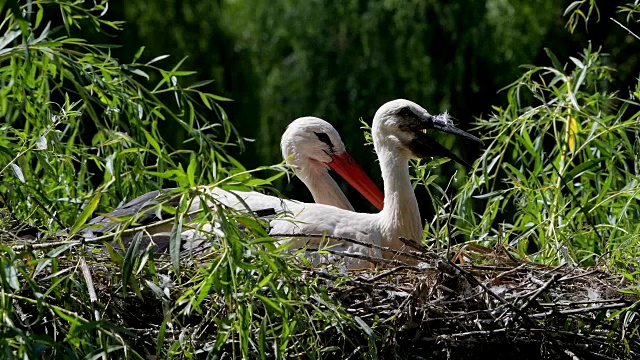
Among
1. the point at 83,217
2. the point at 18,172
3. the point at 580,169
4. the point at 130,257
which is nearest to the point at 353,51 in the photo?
the point at 580,169

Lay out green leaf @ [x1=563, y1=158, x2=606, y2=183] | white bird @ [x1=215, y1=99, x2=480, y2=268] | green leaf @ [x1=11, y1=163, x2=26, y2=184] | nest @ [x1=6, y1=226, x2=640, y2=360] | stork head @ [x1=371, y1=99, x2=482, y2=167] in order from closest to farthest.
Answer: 1. nest @ [x1=6, y1=226, x2=640, y2=360]
2. green leaf @ [x1=11, y1=163, x2=26, y2=184]
3. green leaf @ [x1=563, y1=158, x2=606, y2=183]
4. white bird @ [x1=215, y1=99, x2=480, y2=268]
5. stork head @ [x1=371, y1=99, x2=482, y2=167]

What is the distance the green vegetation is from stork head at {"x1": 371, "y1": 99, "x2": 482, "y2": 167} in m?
0.11

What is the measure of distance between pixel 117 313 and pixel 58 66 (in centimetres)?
56

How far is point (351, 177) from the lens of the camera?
4.31m

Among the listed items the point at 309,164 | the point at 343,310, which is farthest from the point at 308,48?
the point at 343,310

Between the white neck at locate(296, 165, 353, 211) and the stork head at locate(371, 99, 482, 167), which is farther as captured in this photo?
the white neck at locate(296, 165, 353, 211)

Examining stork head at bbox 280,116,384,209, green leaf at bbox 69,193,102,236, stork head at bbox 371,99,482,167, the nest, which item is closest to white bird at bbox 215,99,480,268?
stork head at bbox 371,99,482,167

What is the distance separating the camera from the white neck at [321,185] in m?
4.32

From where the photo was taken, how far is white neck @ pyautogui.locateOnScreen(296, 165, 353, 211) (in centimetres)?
432

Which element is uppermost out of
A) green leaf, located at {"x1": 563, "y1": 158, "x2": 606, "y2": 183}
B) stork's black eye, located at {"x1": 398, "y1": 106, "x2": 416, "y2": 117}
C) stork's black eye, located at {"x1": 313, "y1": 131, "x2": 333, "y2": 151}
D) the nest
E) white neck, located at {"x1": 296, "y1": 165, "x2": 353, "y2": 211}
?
stork's black eye, located at {"x1": 398, "y1": 106, "x2": 416, "y2": 117}

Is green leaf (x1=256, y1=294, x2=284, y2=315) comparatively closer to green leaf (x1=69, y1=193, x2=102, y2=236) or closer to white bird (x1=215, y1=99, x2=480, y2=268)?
green leaf (x1=69, y1=193, x2=102, y2=236)

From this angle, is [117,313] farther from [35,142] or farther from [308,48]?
[308,48]

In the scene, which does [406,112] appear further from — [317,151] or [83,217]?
[83,217]

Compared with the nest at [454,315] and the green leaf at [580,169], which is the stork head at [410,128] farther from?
the nest at [454,315]
